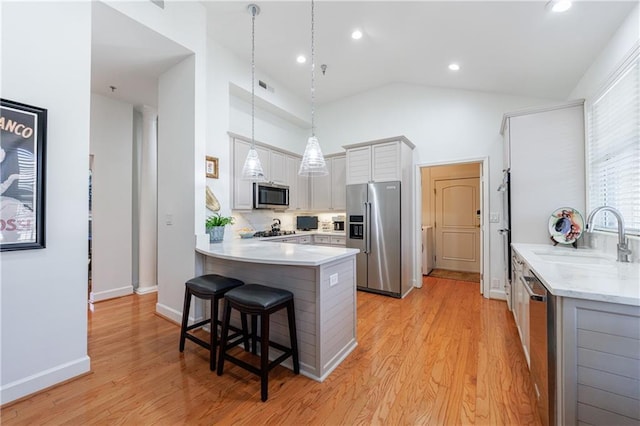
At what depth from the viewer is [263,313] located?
5.98ft

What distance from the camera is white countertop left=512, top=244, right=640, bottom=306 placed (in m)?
1.14

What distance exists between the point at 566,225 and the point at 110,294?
19.7ft

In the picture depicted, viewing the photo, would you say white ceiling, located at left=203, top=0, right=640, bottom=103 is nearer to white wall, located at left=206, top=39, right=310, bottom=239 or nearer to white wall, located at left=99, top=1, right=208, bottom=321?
white wall, located at left=206, top=39, right=310, bottom=239

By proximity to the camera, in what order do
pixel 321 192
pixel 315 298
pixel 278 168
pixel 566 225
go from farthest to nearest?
1. pixel 321 192
2. pixel 278 168
3. pixel 566 225
4. pixel 315 298

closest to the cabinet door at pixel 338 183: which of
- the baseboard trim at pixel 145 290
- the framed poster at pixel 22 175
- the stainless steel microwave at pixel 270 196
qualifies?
the stainless steel microwave at pixel 270 196

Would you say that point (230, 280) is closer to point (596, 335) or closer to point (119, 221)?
point (596, 335)

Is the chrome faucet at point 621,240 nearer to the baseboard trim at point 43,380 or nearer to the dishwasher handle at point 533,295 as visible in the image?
the dishwasher handle at point 533,295

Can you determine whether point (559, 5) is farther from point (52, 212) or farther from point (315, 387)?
point (52, 212)

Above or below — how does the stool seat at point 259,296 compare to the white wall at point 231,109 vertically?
below

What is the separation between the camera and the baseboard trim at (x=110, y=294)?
378 cm

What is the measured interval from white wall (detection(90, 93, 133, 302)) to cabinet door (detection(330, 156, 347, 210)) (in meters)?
3.48

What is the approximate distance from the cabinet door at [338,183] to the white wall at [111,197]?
348 cm

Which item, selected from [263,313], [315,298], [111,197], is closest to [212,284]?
[263,313]

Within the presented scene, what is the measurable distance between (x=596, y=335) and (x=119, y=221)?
Result: 17.2ft
